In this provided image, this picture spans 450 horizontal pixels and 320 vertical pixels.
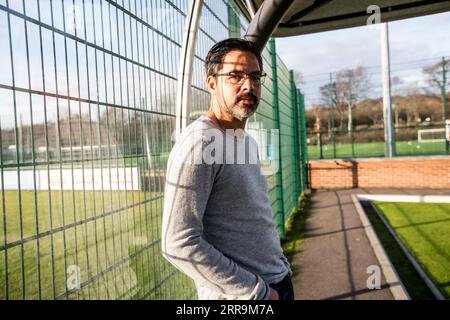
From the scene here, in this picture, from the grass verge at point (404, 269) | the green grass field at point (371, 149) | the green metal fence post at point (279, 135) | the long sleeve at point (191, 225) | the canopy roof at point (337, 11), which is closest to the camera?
the long sleeve at point (191, 225)

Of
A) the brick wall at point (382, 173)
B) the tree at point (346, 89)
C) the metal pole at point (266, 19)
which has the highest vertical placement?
the tree at point (346, 89)

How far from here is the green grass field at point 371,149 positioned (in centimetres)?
1831

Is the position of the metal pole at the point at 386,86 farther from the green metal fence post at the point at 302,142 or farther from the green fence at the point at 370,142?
the green metal fence post at the point at 302,142

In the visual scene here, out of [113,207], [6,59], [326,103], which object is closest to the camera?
[6,59]

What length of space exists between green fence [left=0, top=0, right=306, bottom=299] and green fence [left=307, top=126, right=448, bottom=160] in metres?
15.0

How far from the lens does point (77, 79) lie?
157 cm

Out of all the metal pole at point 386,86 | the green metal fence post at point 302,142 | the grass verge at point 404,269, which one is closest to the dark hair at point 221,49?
the grass verge at point 404,269

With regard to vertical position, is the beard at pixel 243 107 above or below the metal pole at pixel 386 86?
below

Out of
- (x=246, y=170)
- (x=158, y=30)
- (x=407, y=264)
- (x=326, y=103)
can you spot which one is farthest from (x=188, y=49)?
(x=326, y=103)

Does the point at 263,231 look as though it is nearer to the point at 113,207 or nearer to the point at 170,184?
the point at 170,184

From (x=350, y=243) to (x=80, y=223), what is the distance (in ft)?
16.9

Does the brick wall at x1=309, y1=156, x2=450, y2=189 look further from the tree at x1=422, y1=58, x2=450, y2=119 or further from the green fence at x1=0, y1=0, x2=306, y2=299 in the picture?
the green fence at x1=0, y1=0, x2=306, y2=299

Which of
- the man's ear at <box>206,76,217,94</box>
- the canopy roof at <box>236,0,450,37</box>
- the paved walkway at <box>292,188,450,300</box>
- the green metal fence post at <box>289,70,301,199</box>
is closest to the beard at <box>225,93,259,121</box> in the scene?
the man's ear at <box>206,76,217,94</box>

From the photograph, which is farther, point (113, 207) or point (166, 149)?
point (166, 149)
